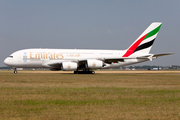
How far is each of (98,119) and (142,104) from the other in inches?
117

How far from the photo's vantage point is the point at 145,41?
4144cm

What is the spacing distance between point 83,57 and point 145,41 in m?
12.1

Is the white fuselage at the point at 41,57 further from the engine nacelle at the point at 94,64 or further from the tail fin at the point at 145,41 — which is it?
the tail fin at the point at 145,41

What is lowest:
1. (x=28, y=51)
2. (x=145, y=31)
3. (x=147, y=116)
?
(x=147, y=116)

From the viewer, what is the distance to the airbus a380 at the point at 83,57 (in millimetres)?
36188

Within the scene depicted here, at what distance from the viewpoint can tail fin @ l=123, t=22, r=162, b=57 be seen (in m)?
41.2

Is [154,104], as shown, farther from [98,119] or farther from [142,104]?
[98,119]

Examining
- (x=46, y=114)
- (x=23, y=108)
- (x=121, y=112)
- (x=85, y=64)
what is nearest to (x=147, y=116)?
(x=121, y=112)

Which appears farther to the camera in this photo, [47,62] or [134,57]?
[134,57]

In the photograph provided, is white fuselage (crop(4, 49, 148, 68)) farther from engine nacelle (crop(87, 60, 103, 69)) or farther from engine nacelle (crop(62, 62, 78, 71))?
engine nacelle (crop(62, 62, 78, 71))

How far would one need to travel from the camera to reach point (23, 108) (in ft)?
26.8

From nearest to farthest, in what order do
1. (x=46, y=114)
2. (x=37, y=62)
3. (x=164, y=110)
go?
(x=46, y=114) → (x=164, y=110) → (x=37, y=62)

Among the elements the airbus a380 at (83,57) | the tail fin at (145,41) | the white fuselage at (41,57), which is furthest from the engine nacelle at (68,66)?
the tail fin at (145,41)

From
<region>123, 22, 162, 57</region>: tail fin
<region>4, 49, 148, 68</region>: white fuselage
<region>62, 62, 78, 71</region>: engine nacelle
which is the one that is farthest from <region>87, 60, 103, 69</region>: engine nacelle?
→ <region>123, 22, 162, 57</region>: tail fin
